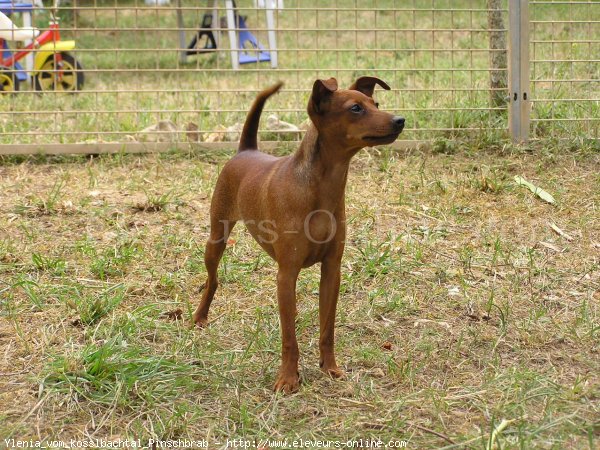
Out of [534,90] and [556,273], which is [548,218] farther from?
[534,90]

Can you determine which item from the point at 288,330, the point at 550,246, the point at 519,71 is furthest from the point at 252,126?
the point at 519,71

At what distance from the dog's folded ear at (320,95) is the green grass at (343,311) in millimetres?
1024

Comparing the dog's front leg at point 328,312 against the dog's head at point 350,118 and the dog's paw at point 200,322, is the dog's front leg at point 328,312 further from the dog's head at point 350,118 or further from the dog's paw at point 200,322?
the dog's paw at point 200,322

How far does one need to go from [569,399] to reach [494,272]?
1458mm

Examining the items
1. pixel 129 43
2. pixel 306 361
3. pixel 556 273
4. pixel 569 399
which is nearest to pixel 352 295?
pixel 306 361

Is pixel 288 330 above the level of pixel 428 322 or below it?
above

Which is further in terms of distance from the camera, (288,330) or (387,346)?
(387,346)

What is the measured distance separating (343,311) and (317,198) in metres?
0.97

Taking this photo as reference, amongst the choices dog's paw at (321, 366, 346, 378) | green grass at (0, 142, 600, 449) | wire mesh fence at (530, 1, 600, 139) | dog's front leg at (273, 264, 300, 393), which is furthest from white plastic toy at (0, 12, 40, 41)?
dog's paw at (321, 366, 346, 378)

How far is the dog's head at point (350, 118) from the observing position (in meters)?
3.02

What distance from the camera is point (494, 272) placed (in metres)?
4.43

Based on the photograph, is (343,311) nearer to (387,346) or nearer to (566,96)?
(387,346)

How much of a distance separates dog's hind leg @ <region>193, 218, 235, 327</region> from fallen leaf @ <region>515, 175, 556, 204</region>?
245 cm

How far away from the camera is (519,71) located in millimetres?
6324
